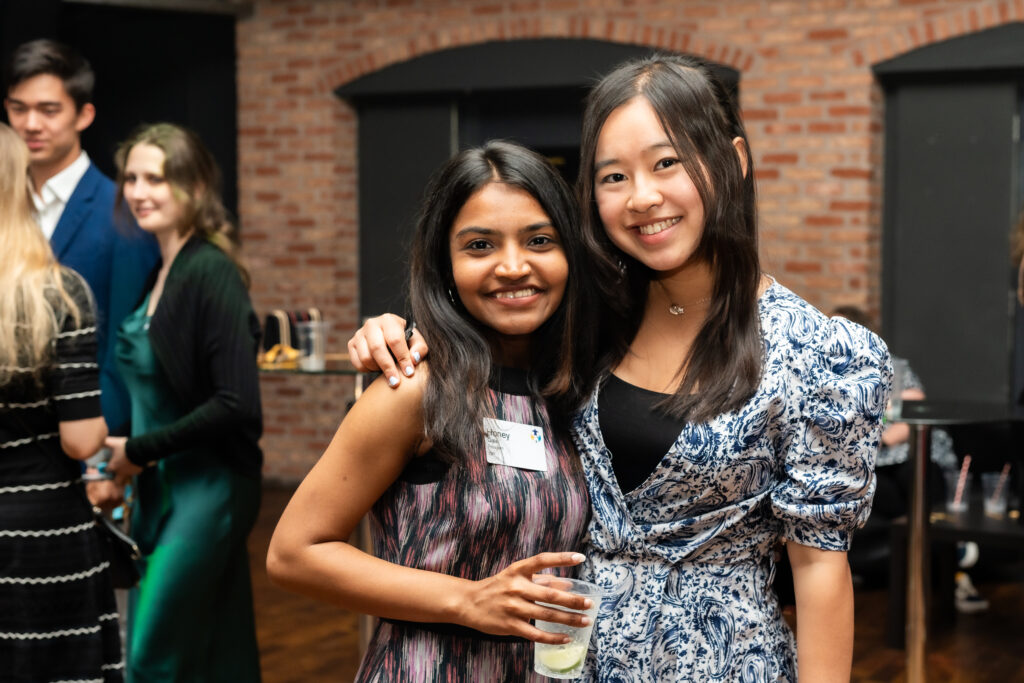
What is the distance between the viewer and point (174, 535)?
9.34 feet

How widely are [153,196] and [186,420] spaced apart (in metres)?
0.63

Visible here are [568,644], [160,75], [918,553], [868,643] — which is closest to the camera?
[568,644]

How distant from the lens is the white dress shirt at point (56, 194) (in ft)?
10.4

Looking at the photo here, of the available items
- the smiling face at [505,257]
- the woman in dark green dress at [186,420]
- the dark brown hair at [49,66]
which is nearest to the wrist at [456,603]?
the smiling face at [505,257]

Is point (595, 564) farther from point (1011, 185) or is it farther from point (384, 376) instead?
point (1011, 185)

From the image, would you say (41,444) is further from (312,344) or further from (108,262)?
(312,344)

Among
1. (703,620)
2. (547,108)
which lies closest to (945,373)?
(547,108)

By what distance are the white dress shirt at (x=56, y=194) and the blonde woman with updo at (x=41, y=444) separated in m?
0.79

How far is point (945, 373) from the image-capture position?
19.0 feet

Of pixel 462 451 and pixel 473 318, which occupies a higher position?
pixel 473 318

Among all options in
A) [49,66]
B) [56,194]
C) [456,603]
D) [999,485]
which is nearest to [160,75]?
[49,66]

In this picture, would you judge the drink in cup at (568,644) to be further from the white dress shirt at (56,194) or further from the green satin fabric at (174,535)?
the white dress shirt at (56,194)

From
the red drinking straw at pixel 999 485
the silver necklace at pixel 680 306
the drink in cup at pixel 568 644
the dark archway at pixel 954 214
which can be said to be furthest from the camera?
the dark archway at pixel 954 214

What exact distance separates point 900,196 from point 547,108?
82.9 inches
